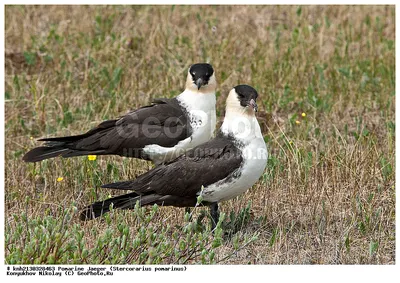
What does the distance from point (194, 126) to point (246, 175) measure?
1.16 m

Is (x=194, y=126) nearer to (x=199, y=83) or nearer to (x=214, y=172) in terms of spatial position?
(x=199, y=83)

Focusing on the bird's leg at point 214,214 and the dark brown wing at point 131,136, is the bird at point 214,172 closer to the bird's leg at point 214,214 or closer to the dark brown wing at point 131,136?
the bird's leg at point 214,214

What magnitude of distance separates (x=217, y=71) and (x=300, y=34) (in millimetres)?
1394

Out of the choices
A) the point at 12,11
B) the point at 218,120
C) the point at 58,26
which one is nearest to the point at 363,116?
the point at 218,120

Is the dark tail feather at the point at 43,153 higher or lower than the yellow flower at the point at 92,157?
higher

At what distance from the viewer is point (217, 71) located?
30.3 ft

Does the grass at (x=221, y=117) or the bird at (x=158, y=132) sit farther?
the bird at (x=158, y=132)

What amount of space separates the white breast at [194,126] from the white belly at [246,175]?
94 centimetres

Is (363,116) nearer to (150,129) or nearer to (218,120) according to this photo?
(218,120)

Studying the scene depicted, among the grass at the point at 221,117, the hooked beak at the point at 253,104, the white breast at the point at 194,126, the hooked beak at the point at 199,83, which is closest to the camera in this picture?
the grass at the point at 221,117

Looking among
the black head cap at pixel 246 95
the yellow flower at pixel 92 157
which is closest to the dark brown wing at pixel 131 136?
the yellow flower at pixel 92 157

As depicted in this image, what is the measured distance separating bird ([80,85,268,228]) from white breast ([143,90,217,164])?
0.64 m

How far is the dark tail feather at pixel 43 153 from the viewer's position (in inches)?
264

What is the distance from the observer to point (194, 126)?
262 inches
